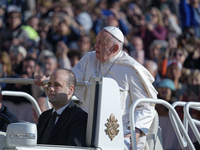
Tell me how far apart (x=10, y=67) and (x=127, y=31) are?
3045 millimetres

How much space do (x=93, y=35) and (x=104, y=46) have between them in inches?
309

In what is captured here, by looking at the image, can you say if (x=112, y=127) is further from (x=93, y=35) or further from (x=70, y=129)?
(x=93, y=35)

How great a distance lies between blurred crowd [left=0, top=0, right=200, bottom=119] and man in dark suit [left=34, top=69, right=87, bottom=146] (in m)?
4.16

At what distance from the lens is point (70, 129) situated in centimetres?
515

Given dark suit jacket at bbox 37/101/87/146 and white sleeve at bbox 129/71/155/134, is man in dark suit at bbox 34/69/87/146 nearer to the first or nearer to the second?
dark suit jacket at bbox 37/101/87/146

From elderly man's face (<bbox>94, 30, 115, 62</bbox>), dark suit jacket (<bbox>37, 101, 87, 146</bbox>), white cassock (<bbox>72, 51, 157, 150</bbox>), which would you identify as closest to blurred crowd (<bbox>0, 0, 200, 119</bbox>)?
white cassock (<bbox>72, 51, 157, 150</bbox>)

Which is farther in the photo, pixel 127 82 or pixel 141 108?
pixel 127 82

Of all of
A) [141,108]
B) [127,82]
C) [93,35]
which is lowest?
[141,108]

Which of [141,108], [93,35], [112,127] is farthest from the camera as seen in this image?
[93,35]

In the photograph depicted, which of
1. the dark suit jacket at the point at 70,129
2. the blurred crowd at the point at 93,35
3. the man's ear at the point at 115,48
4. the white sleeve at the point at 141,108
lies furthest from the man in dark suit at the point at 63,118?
the blurred crowd at the point at 93,35

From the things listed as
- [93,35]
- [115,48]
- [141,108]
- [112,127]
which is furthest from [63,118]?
[93,35]

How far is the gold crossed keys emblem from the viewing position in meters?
5.09

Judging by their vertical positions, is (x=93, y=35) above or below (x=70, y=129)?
above

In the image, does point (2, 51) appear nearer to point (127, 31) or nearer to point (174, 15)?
point (127, 31)
